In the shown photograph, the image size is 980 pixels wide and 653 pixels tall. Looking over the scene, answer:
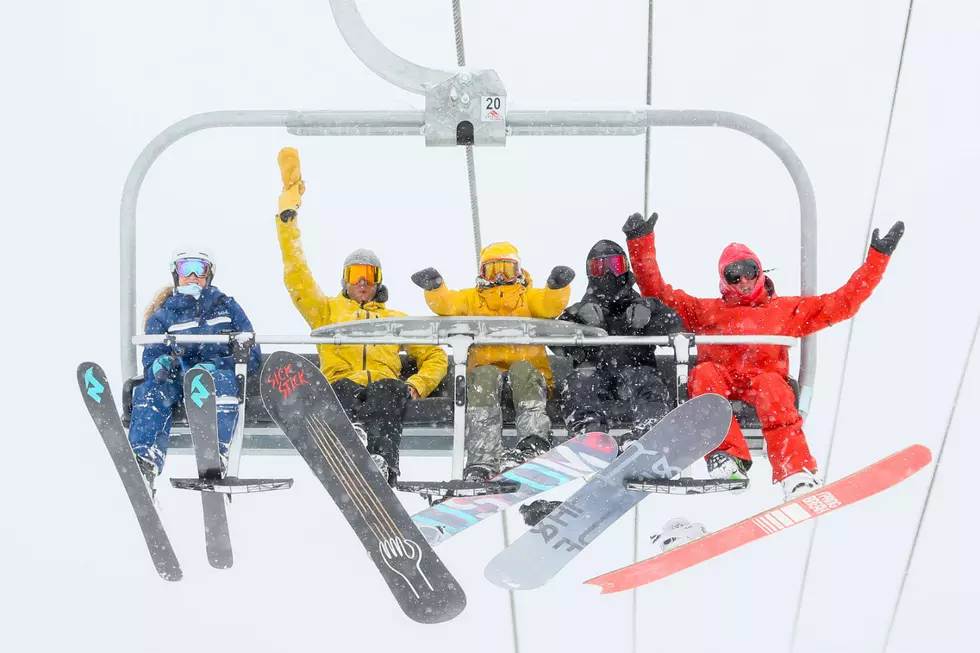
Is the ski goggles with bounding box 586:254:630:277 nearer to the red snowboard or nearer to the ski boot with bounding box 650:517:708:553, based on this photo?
the ski boot with bounding box 650:517:708:553

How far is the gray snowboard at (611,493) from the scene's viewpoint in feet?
14.3

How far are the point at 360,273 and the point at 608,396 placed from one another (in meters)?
1.25

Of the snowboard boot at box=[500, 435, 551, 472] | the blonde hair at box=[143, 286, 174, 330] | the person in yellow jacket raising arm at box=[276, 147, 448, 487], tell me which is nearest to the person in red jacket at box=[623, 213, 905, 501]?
the snowboard boot at box=[500, 435, 551, 472]

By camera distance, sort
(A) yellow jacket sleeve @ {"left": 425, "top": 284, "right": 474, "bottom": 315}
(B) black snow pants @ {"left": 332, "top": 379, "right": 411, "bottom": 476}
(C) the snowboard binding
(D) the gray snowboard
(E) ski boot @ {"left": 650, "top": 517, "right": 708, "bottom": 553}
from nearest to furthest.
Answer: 1. (C) the snowboard binding
2. (D) the gray snowboard
3. (B) black snow pants @ {"left": 332, "top": 379, "right": 411, "bottom": 476}
4. (E) ski boot @ {"left": 650, "top": 517, "right": 708, "bottom": 553}
5. (A) yellow jacket sleeve @ {"left": 425, "top": 284, "right": 474, "bottom": 315}

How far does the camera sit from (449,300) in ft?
16.5

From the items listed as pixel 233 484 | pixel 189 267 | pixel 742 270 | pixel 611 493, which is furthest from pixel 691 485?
pixel 189 267

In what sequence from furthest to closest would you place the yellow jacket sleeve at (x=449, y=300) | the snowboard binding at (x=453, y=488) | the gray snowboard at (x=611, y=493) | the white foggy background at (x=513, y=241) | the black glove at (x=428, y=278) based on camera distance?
the white foggy background at (x=513, y=241), the yellow jacket sleeve at (x=449, y=300), the black glove at (x=428, y=278), the gray snowboard at (x=611, y=493), the snowboard binding at (x=453, y=488)

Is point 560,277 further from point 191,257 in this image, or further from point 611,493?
point 191,257

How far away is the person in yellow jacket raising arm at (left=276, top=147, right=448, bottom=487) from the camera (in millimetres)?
4859

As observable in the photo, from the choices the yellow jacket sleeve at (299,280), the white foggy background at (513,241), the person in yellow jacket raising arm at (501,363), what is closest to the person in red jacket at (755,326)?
the person in yellow jacket raising arm at (501,363)

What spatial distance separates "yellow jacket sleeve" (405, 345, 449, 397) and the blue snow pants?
2.39ft

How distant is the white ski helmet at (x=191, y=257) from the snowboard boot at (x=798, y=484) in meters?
2.51

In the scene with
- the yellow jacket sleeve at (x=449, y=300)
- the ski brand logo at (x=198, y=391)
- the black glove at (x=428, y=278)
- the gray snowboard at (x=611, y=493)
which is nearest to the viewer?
the gray snowboard at (x=611, y=493)

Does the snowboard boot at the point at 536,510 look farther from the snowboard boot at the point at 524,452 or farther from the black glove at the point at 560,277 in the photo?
the black glove at the point at 560,277
